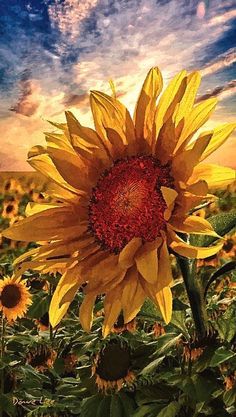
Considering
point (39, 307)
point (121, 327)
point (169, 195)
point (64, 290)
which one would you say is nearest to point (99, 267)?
point (64, 290)

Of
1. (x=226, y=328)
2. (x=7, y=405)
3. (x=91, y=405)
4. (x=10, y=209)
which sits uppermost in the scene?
(x=10, y=209)

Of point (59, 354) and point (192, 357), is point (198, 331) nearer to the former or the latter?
point (192, 357)

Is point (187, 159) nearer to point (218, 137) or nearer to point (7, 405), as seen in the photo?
point (218, 137)

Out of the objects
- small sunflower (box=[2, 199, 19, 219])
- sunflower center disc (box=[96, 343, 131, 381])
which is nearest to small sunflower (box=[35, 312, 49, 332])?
sunflower center disc (box=[96, 343, 131, 381])

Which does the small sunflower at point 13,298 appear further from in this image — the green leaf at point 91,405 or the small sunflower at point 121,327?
the green leaf at point 91,405

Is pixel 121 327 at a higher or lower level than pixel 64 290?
lower

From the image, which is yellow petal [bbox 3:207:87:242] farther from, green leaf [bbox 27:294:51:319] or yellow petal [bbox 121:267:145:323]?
green leaf [bbox 27:294:51:319]
